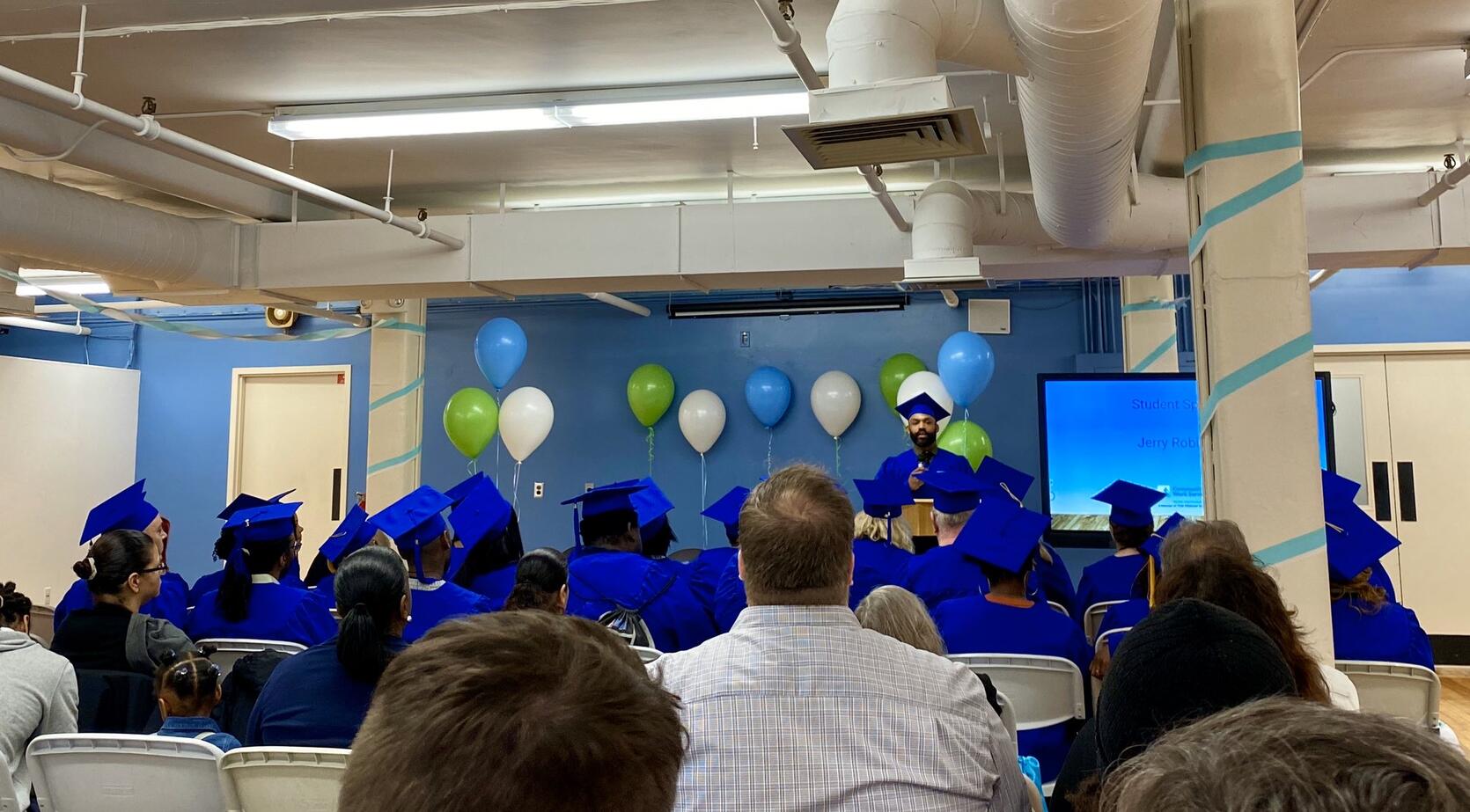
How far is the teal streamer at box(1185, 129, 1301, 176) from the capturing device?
319 cm

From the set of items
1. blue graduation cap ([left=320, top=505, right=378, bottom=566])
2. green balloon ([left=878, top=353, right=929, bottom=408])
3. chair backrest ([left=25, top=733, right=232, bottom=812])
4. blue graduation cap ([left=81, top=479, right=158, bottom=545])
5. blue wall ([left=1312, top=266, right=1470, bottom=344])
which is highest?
blue wall ([left=1312, top=266, right=1470, bottom=344])

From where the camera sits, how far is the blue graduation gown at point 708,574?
12.3ft

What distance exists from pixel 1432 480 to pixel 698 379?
538 centimetres

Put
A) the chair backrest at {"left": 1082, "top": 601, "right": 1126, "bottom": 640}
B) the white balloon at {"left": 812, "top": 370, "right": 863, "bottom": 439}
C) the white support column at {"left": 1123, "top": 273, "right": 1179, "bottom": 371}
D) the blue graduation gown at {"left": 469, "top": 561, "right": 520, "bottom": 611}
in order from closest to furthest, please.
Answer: the chair backrest at {"left": 1082, "top": 601, "right": 1126, "bottom": 640}, the blue graduation gown at {"left": 469, "top": 561, "right": 520, "bottom": 611}, the white support column at {"left": 1123, "top": 273, "right": 1179, "bottom": 371}, the white balloon at {"left": 812, "top": 370, "right": 863, "bottom": 439}

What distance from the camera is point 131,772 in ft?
7.11

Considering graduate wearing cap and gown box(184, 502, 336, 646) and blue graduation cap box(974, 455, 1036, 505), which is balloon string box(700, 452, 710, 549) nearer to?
blue graduation cap box(974, 455, 1036, 505)

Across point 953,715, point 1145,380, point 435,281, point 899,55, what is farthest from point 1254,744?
point 1145,380

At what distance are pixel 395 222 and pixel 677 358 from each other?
3.77 metres

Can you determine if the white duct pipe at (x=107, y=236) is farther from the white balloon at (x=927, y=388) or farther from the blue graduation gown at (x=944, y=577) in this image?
the white balloon at (x=927, y=388)

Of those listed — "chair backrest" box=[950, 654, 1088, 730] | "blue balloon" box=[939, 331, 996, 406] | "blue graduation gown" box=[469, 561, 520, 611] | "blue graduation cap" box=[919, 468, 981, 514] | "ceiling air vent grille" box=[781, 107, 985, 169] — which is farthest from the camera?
"blue balloon" box=[939, 331, 996, 406]

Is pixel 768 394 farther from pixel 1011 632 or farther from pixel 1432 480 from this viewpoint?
pixel 1011 632

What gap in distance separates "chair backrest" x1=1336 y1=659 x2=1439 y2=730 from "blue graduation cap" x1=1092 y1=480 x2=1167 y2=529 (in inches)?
54.3

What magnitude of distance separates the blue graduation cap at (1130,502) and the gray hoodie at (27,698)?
3468 mm

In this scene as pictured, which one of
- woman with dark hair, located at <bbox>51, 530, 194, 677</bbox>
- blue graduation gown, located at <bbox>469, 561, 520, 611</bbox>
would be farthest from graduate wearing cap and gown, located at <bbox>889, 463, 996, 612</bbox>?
woman with dark hair, located at <bbox>51, 530, 194, 677</bbox>
